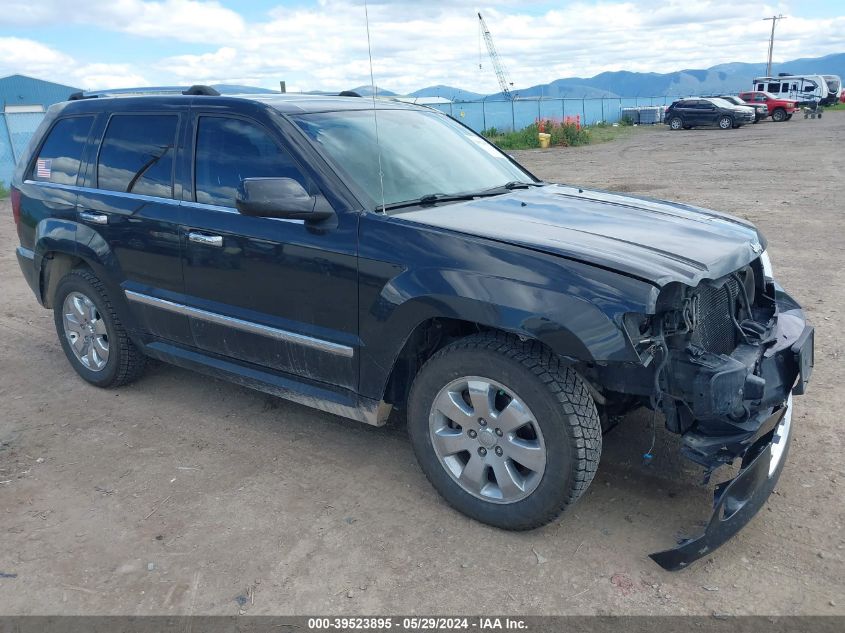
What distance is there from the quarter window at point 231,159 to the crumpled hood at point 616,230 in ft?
2.68

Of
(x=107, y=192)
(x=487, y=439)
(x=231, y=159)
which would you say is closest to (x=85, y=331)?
(x=107, y=192)

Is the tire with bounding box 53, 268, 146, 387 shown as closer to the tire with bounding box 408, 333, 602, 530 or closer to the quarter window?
the quarter window

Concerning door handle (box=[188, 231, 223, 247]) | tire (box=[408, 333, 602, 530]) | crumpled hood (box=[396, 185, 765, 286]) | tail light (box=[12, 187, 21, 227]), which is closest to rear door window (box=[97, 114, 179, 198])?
door handle (box=[188, 231, 223, 247])

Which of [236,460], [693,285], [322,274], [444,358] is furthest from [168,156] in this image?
[693,285]

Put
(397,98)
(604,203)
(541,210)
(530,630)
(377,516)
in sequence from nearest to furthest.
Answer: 1. (530,630)
2. (377,516)
3. (541,210)
4. (604,203)
5. (397,98)

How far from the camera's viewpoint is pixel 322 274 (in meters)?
3.55

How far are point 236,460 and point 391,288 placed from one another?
4.84 feet

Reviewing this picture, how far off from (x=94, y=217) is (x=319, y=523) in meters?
2.55

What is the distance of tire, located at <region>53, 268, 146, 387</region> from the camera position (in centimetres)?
481

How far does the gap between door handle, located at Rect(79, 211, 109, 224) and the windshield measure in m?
1.56

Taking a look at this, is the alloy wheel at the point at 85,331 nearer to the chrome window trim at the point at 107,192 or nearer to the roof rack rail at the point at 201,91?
the chrome window trim at the point at 107,192

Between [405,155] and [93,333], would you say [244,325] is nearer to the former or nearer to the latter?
[405,155]

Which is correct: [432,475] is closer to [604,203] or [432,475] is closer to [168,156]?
[604,203]

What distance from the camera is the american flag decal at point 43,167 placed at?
5062mm
